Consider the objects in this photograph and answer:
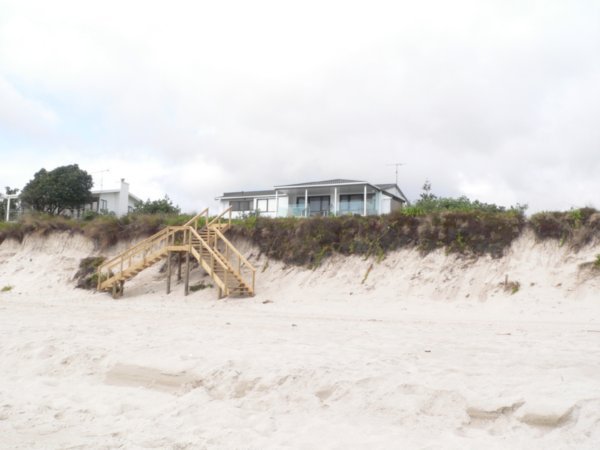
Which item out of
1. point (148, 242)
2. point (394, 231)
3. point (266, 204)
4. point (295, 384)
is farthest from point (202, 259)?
point (266, 204)

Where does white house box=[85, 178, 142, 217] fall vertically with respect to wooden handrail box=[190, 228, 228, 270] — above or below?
above

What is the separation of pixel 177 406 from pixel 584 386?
4251 mm

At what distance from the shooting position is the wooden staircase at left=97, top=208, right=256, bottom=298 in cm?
1906

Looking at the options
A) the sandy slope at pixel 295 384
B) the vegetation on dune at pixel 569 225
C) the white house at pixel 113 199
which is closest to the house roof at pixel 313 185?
the white house at pixel 113 199

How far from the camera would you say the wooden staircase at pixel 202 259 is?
19062 millimetres

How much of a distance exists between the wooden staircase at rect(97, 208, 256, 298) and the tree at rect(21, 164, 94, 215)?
2012 centimetres

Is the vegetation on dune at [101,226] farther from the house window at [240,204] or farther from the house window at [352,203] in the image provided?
the house window at [240,204]

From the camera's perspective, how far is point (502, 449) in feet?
14.6

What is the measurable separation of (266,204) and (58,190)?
15.8 m

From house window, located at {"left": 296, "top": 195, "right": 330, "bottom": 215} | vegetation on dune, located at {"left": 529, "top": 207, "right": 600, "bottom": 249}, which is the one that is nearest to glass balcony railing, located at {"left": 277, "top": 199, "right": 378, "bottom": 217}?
house window, located at {"left": 296, "top": 195, "right": 330, "bottom": 215}

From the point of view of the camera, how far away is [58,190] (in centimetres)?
4038

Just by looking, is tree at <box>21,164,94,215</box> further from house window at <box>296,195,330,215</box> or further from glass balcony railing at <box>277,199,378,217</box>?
glass balcony railing at <box>277,199,378,217</box>

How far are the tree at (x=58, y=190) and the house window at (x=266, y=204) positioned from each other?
531 inches

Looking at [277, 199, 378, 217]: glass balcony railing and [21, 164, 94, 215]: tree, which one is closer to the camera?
[277, 199, 378, 217]: glass balcony railing
